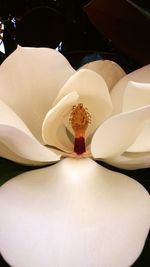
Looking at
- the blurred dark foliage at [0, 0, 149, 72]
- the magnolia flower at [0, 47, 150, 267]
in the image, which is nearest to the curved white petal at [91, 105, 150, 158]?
the magnolia flower at [0, 47, 150, 267]

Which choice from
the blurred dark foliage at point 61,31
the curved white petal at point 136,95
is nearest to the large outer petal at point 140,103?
the curved white petal at point 136,95

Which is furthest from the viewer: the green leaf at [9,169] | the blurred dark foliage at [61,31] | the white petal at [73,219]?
the blurred dark foliage at [61,31]

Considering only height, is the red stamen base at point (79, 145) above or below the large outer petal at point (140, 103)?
below

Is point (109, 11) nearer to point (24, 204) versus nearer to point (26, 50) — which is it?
point (26, 50)

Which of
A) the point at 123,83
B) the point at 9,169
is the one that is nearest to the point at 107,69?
the point at 123,83

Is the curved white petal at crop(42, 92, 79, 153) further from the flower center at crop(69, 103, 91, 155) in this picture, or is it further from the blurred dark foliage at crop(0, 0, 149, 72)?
the blurred dark foliage at crop(0, 0, 149, 72)

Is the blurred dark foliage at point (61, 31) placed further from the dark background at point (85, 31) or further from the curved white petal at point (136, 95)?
the curved white petal at point (136, 95)

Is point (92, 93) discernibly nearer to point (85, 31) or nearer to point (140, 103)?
point (140, 103)

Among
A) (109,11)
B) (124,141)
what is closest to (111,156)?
(124,141)
